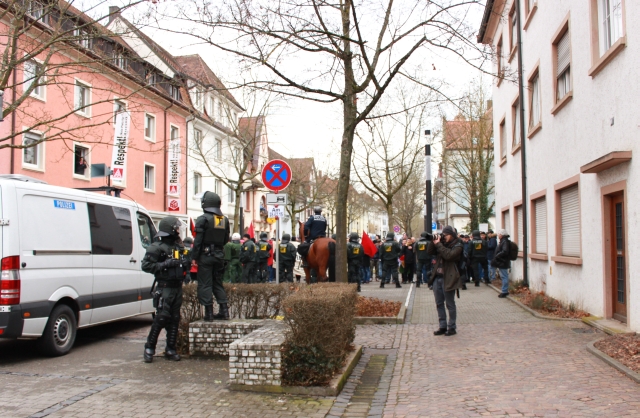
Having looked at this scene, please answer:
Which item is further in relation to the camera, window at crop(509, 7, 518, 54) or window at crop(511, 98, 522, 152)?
window at crop(511, 98, 522, 152)

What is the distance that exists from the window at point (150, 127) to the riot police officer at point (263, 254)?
13.9 metres

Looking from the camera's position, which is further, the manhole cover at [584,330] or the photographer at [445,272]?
the photographer at [445,272]

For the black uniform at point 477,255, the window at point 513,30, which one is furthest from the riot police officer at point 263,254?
the window at point 513,30

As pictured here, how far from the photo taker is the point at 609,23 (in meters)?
9.55

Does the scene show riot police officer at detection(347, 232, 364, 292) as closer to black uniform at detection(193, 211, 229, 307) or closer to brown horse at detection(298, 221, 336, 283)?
brown horse at detection(298, 221, 336, 283)

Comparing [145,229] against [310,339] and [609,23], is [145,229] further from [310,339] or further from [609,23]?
[609,23]

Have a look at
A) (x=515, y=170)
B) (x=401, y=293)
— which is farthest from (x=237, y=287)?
(x=515, y=170)

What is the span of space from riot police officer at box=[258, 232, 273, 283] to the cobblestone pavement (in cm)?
978

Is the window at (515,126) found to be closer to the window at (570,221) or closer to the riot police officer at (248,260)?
the window at (570,221)

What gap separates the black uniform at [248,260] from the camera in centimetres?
1853

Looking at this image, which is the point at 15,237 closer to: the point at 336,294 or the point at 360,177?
the point at 336,294

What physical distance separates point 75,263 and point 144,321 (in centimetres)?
352

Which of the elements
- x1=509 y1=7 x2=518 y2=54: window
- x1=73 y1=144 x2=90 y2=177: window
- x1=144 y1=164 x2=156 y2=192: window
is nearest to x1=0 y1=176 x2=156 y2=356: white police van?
x1=509 y1=7 x2=518 y2=54: window

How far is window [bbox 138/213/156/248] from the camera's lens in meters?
10.1
